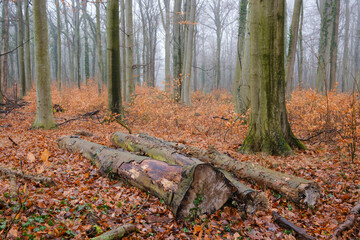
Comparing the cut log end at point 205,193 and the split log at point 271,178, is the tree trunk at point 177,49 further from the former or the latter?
the cut log end at point 205,193

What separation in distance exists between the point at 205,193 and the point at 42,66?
7.78m

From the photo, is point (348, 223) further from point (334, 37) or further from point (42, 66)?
point (334, 37)

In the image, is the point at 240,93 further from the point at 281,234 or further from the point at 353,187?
the point at 281,234

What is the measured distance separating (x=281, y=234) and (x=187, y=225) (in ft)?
4.27

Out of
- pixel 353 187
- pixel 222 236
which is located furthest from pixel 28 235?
pixel 353 187

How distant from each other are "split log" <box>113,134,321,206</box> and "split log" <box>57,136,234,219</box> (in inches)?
37.3

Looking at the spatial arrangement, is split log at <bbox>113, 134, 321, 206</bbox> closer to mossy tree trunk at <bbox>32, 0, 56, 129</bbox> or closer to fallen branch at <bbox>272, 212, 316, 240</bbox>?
fallen branch at <bbox>272, 212, 316, 240</bbox>

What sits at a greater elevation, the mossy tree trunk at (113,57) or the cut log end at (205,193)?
Answer: the mossy tree trunk at (113,57)

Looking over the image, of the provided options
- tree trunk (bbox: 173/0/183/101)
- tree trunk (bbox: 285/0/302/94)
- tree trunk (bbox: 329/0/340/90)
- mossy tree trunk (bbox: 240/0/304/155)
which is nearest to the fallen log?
mossy tree trunk (bbox: 240/0/304/155)

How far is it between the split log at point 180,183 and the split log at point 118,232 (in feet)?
2.16

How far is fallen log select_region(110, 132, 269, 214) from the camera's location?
3.41 metres

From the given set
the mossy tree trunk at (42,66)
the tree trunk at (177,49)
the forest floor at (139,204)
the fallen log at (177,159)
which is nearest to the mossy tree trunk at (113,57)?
the mossy tree trunk at (42,66)

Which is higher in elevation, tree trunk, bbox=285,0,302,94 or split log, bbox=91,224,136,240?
tree trunk, bbox=285,0,302,94

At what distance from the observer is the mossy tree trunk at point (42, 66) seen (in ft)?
25.6
